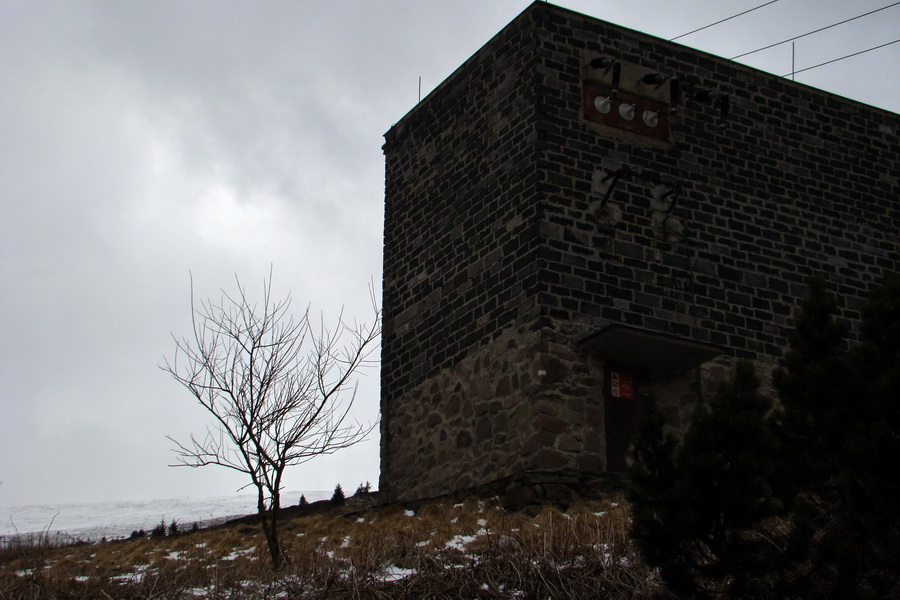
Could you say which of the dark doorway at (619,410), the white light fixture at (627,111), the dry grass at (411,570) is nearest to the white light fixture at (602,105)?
the white light fixture at (627,111)

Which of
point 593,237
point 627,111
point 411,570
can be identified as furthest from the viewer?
point 627,111

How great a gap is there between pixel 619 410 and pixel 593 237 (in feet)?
7.58

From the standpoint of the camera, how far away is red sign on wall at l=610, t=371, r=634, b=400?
15.2m

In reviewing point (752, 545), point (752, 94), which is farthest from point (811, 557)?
point (752, 94)

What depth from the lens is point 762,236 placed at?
17172mm

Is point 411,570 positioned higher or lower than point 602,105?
lower

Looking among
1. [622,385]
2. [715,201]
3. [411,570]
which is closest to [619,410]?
[622,385]

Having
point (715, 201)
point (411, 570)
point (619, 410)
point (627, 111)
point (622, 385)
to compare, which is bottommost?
point (411, 570)

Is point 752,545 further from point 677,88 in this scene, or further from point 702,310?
point 677,88

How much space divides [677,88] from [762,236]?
2.43m

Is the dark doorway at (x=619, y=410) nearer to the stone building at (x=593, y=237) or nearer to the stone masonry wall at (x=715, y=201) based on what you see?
the stone building at (x=593, y=237)

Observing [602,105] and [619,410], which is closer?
[619,410]

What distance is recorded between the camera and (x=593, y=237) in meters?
15.8

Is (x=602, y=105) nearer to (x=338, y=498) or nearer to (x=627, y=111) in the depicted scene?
(x=627, y=111)
